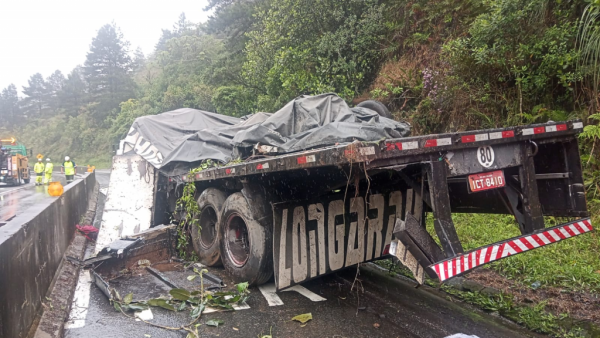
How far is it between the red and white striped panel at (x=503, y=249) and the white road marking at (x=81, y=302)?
3.53 metres

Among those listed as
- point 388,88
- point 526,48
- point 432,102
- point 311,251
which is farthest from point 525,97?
point 311,251

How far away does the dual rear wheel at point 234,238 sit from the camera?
5.27 m

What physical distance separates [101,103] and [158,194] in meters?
52.7

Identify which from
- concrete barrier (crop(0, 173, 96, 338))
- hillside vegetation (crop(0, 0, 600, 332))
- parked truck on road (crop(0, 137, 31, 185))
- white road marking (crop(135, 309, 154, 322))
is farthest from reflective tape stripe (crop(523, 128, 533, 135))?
parked truck on road (crop(0, 137, 31, 185))

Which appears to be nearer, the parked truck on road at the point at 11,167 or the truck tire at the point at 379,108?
the truck tire at the point at 379,108

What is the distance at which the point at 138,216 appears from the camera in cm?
816

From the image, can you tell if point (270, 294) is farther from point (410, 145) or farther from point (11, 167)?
point (11, 167)

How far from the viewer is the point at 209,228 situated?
23.2 ft

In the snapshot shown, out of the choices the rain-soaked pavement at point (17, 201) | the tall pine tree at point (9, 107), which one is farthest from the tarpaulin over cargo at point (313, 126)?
the tall pine tree at point (9, 107)

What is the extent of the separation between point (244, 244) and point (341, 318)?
205 centimetres

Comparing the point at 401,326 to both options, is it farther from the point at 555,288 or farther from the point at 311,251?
the point at 555,288

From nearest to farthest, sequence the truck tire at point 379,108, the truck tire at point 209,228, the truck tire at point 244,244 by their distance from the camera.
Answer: the truck tire at point 244,244, the truck tire at point 209,228, the truck tire at point 379,108

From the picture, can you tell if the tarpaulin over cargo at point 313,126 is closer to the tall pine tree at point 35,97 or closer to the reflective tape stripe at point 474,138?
the reflective tape stripe at point 474,138

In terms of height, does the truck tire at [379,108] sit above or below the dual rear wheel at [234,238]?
above
